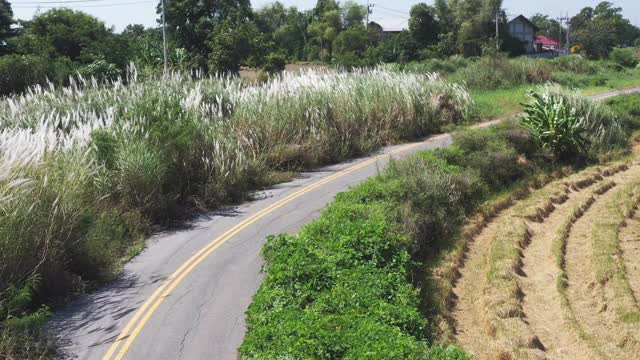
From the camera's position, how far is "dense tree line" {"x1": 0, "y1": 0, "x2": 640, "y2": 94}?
139ft

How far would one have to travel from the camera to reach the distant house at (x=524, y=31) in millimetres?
86419

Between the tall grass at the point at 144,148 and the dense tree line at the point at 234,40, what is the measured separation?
14.9ft

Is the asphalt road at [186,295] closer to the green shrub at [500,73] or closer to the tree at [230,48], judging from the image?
the green shrub at [500,73]

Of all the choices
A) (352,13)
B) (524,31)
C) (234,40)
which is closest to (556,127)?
(234,40)

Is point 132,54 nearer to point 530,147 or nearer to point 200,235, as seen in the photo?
point 530,147

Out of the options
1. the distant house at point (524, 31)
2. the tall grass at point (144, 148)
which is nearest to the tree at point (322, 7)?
the distant house at point (524, 31)

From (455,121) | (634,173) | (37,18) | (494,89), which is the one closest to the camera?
(634,173)

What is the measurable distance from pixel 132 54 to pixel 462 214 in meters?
33.3

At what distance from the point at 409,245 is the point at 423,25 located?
228 feet

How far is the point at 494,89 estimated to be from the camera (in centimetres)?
4338

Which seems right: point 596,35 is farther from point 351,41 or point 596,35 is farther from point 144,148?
point 144,148

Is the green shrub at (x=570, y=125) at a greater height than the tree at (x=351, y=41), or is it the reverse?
the tree at (x=351, y=41)

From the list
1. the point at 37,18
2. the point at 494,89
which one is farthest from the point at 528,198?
the point at 37,18

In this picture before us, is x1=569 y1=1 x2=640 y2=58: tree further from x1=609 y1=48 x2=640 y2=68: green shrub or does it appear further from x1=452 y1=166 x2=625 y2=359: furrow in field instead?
x1=452 y1=166 x2=625 y2=359: furrow in field
